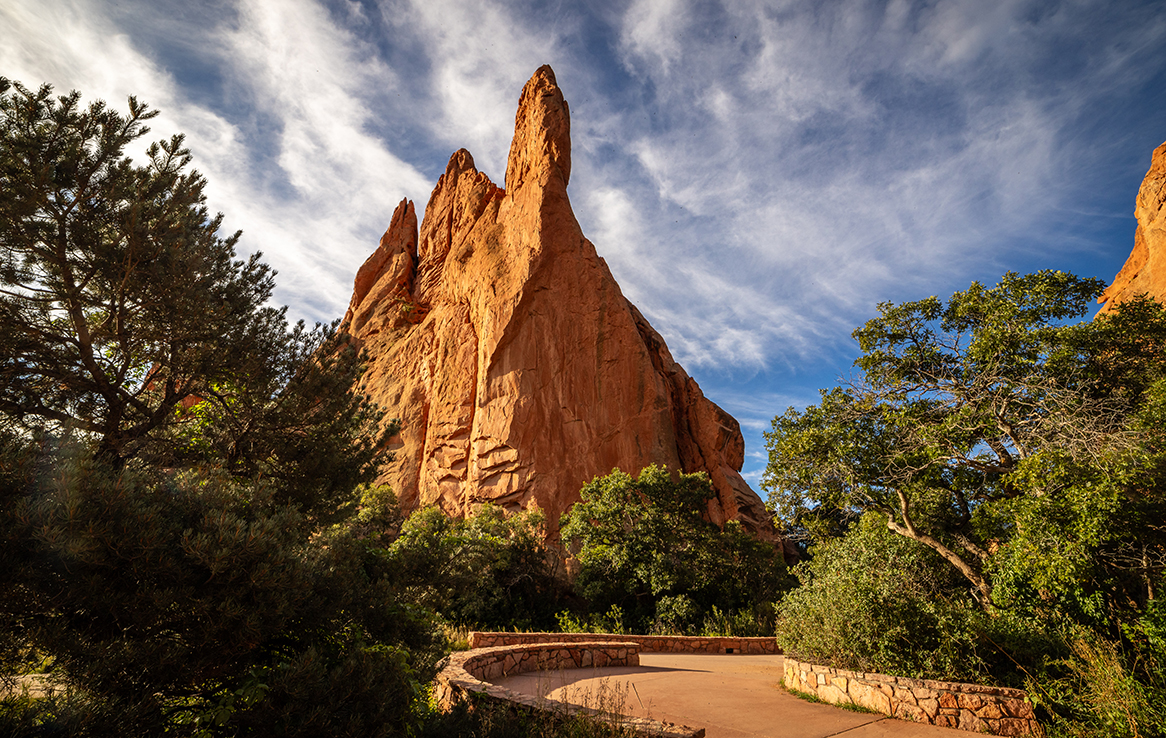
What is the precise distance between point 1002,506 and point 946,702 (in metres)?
4.53

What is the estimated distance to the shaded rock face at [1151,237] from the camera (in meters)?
23.2

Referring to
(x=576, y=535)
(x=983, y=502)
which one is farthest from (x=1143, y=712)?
(x=576, y=535)

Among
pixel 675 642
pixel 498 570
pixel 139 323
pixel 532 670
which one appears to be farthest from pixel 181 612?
pixel 498 570

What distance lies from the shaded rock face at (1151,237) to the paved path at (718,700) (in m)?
24.0

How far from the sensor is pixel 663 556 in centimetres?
1867

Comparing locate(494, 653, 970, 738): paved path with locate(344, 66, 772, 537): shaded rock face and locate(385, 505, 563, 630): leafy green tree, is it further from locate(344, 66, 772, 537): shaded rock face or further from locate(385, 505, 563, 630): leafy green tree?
locate(344, 66, 772, 537): shaded rock face

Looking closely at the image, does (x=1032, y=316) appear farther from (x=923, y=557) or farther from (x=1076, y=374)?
(x=923, y=557)

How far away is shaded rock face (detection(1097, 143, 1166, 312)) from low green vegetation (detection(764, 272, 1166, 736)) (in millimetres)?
15679

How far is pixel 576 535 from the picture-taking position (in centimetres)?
2048

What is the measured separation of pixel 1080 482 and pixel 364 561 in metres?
10.2

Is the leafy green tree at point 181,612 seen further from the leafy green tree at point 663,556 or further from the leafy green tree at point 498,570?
the leafy green tree at point 663,556

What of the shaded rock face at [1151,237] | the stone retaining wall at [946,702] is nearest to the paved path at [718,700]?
the stone retaining wall at [946,702]

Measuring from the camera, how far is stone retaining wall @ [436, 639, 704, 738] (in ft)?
18.3

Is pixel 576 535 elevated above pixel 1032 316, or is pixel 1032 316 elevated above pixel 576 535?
pixel 1032 316
